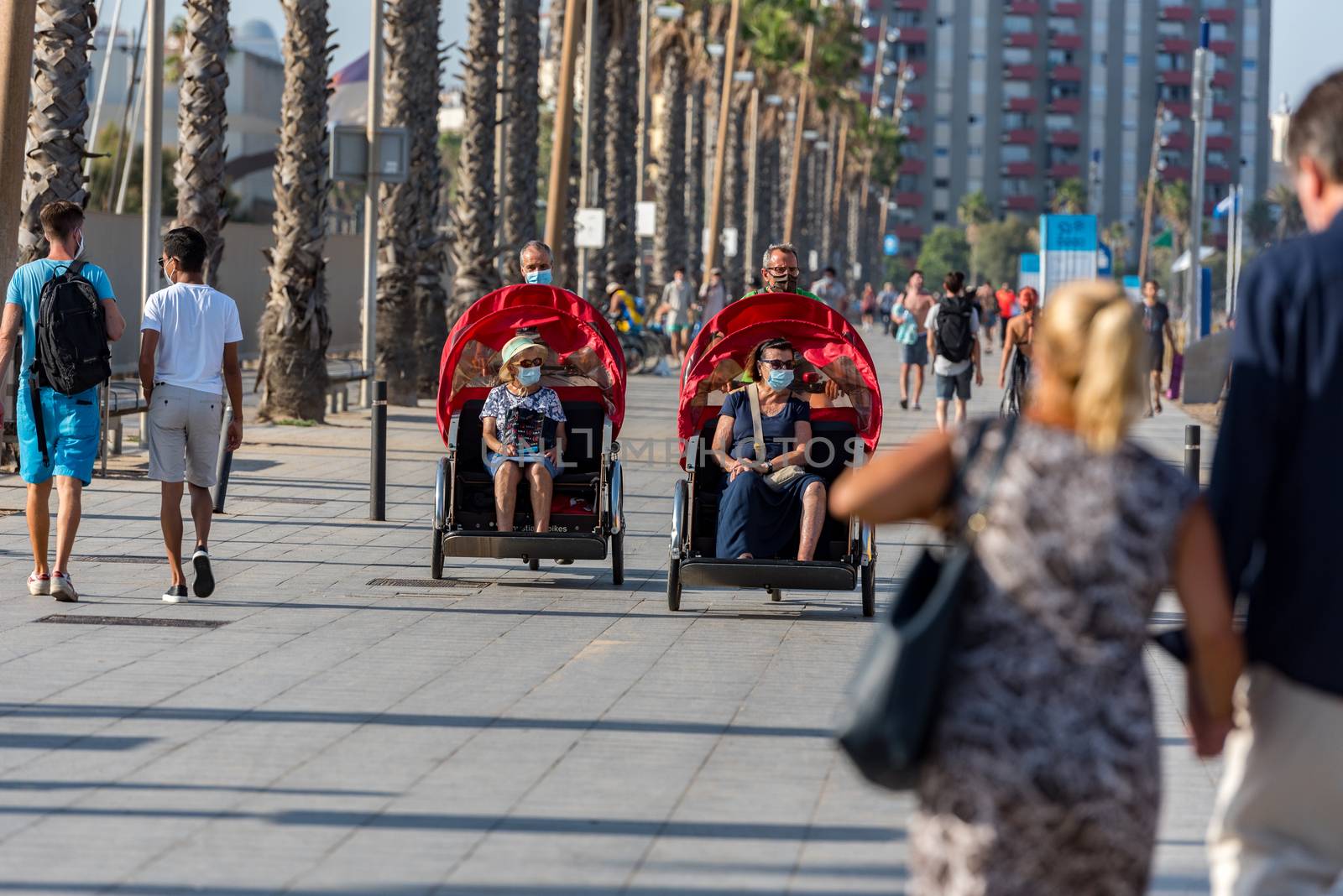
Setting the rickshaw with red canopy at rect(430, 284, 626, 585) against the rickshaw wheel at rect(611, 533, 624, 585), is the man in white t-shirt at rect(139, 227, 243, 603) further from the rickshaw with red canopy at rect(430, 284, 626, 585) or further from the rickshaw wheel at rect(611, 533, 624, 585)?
the rickshaw wheel at rect(611, 533, 624, 585)

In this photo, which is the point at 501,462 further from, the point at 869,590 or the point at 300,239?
the point at 300,239

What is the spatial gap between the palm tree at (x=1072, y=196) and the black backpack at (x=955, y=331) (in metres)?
144

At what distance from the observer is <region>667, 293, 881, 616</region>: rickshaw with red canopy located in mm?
10719

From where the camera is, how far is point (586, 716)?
7848mm

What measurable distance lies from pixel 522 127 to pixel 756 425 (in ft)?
71.0

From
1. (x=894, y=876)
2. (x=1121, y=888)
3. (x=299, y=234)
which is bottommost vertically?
(x=894, y=876)

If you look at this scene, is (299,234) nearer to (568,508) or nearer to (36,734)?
(568,508)

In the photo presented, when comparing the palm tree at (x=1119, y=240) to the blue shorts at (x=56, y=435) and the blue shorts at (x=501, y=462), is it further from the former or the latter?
the blue shorts at (x=56, y=435)

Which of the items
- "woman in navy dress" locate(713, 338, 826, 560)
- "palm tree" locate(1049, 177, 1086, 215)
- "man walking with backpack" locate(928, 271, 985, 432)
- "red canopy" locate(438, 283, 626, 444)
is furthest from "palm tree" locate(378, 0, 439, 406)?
"palm tree" locate(1049, 177, 1086, 215)

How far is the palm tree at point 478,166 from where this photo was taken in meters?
28.5

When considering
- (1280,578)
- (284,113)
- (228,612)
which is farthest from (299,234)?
(1280,578)

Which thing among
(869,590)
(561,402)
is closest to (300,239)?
(561,402)

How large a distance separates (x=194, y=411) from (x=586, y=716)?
3.30 metres

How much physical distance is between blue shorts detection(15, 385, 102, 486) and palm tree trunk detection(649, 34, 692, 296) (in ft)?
126
